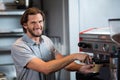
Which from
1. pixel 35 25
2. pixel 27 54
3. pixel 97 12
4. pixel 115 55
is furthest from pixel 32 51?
pixel 97 12

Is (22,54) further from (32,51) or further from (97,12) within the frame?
(97,12)

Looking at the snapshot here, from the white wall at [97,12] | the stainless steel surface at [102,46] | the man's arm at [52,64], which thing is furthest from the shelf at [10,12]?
the stainless steel surface at [102,46]

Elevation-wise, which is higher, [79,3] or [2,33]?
[79,3]

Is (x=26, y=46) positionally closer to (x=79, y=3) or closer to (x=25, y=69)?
(x=25, y=69)

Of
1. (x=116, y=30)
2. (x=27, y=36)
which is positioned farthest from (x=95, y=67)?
(x=27, y=36)

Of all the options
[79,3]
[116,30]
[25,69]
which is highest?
[79,3]

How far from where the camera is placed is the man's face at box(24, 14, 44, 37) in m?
1.84

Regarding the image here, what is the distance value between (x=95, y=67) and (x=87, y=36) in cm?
20

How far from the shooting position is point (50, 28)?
2768 millimetres

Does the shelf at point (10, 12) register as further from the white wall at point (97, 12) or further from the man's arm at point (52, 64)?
the man's arm at point (52, 64)

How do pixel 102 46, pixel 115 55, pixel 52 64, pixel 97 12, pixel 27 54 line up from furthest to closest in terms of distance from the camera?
pixel 97 12 → pixel 27 54 → pixel 52 64 → pixel 102 46 → pixel 115 55

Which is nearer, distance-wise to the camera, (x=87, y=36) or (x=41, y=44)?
(x=87, y=36)

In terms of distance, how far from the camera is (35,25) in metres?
1.84

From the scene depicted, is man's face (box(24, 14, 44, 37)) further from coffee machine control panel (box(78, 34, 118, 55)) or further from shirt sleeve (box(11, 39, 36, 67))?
coffee machine control panel (box(78, 34, 118, 55))
